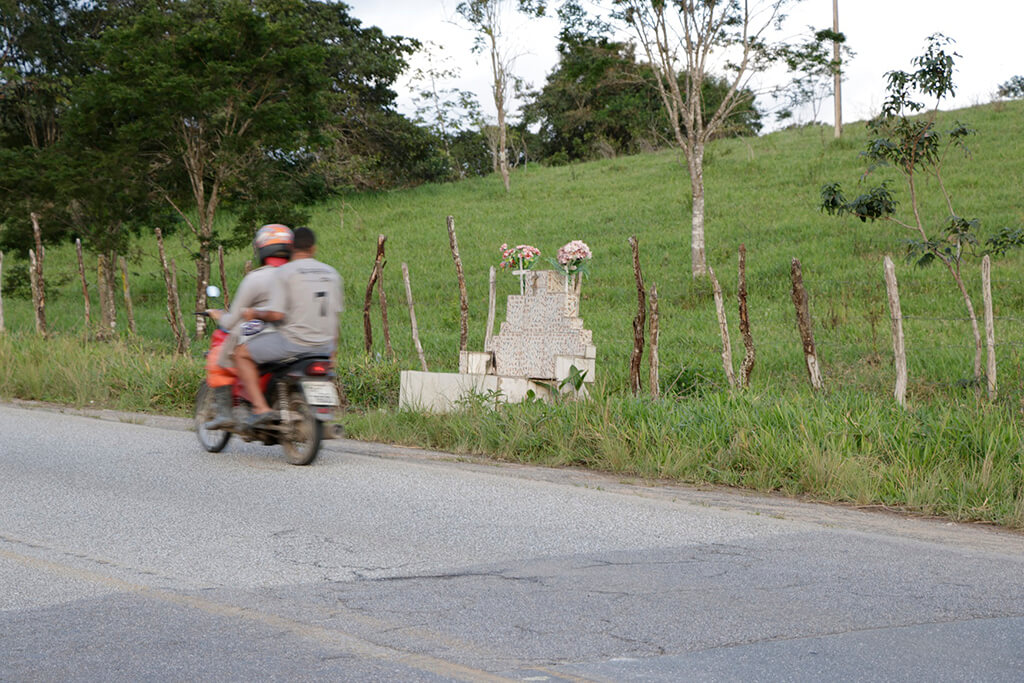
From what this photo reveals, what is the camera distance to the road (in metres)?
4.29

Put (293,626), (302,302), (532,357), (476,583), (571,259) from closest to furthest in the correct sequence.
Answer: (293,626) → (476,583) → (302,302) → (571,259) → (532,357)

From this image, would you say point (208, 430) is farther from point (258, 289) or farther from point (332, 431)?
Result: point (258, 289)

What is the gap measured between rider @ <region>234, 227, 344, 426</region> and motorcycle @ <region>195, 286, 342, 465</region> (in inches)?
4.1

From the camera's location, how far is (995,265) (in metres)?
22.1

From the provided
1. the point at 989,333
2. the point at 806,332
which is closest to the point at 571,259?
the point at 806,332

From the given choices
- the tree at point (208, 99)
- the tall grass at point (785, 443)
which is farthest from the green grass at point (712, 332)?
the tree at point (208, 99)

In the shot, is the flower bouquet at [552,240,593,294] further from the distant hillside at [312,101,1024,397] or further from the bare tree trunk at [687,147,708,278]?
the bare tree trunk at [687,147,708,278]

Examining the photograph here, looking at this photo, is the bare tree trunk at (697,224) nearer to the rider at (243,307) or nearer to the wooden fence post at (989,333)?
the wooden fence post at (989,333)

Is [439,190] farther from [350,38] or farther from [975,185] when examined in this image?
[975,185]

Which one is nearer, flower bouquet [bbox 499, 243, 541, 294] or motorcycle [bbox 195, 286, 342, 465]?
motorcycle [bbox 195, 286, 342, 465]

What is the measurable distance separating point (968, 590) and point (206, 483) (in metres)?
5.49

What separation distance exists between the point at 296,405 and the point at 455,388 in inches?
141

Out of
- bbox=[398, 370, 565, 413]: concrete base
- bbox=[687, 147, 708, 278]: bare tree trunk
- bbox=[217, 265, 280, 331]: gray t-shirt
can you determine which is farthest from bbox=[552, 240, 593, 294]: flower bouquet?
bbox=[687, 147, 708, 278]: bare tree trunk

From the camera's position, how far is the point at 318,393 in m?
8.38
